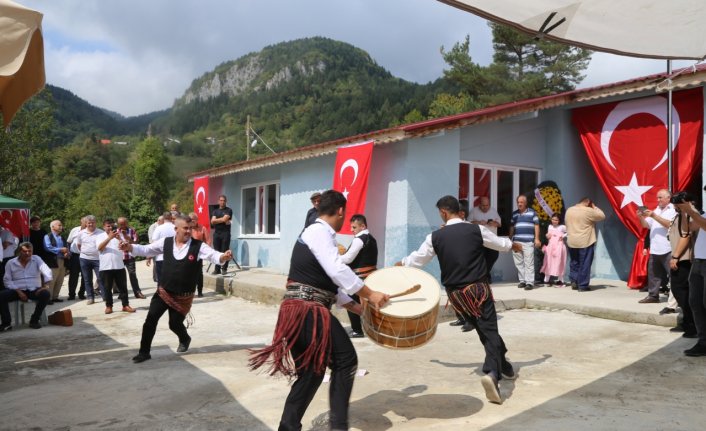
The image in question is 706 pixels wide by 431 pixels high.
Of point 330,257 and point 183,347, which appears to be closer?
point 330,257

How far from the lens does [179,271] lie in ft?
20.5

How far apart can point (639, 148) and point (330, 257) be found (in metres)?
8.34

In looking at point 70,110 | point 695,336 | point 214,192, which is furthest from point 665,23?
point 70,110

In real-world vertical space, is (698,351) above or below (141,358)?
above

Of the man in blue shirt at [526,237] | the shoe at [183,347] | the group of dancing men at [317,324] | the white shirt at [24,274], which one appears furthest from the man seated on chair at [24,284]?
the man in blue shirt at [526,237]

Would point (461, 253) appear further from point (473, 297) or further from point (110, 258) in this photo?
point (110, 258)

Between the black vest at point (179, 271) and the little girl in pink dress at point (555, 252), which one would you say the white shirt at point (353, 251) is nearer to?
the black vest at point (179, 271)

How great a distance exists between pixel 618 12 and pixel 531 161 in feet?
28.7

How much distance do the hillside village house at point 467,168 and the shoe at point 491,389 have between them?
17.2 feet

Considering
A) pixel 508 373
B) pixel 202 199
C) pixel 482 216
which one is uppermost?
pixel 202 199

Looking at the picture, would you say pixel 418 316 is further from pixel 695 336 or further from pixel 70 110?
pixel 70 110

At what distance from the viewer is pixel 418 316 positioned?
4.04m

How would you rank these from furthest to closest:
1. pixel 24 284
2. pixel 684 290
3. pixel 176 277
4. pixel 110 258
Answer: pixel 110 258 < pixel 24 284 < pixel 684 290 < pixel 176 277

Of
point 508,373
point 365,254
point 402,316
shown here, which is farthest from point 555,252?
point 402,316
